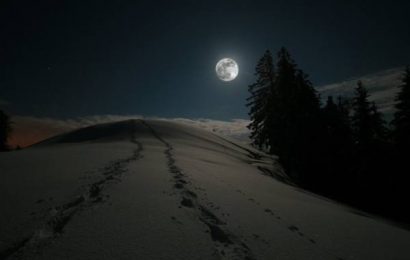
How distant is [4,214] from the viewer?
10.9ft

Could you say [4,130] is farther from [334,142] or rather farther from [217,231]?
[217,231]

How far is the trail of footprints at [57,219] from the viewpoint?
247 centimetres

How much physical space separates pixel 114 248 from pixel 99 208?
A: 1236 mm

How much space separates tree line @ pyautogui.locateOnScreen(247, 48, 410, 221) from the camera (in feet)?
74.6

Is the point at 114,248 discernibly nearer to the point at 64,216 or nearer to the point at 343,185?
the point at 64,216

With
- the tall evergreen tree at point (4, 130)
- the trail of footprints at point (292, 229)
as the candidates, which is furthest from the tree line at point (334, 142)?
Answer: the tall evergreen tree at point (4, 130)

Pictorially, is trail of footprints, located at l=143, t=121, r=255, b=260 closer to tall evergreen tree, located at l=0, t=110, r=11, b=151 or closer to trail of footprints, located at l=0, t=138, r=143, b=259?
trail of footprints, located at l=0, t=138, r=143, b=259

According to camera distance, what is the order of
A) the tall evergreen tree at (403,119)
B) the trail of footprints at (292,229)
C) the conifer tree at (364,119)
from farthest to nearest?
the conifer tree at (364,119) < the tall evergreen tree at (403,119) < the trail of footprints at (292,229)

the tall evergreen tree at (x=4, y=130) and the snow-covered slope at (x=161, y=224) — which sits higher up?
the snow-covered slope at (x=161, y=224)

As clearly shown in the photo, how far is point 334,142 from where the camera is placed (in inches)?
1055

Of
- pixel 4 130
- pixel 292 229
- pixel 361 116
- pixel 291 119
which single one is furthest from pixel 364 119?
pixel 4 130

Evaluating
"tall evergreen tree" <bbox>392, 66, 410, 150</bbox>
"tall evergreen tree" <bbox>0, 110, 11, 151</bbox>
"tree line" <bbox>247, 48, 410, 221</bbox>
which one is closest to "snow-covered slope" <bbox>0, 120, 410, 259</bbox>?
"tree line" <bbox>247, 48, 410, 221</bbox>

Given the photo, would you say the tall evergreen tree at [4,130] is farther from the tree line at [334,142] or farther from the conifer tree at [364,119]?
the conifer tree at [364,119]

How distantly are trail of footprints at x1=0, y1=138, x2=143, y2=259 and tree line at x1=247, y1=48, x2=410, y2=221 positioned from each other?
1966 cm
